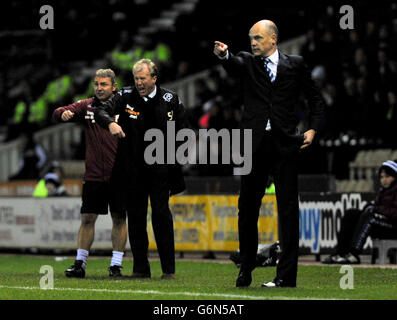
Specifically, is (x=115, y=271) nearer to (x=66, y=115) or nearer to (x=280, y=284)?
(x=66, y=115)

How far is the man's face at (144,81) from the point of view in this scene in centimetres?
1290

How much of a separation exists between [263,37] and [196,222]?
8.80 meters

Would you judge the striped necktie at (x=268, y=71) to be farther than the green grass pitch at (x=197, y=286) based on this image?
Yes

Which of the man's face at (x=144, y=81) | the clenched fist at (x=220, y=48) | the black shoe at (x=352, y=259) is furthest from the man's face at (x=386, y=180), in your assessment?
the clenched fist at (x=220, y=48)

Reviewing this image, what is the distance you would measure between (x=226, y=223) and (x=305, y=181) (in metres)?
1.50

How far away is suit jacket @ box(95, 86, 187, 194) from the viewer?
13.0 meters

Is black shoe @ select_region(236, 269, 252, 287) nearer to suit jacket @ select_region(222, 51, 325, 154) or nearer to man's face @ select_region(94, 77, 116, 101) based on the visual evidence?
suit jacket @ select_region(222, 51, 325, 154)

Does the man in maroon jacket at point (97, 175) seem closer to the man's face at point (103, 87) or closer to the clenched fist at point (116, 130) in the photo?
the man's face at point (103, 87)

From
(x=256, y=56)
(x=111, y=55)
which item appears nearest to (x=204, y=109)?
(x=111, y=55)

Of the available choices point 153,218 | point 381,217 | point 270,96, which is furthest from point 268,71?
point 381,217

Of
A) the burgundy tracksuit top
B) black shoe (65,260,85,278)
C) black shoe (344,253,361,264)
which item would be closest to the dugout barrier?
black shoe (344,253,361,264)

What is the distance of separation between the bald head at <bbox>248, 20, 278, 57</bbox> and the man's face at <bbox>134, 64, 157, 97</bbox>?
1946mm

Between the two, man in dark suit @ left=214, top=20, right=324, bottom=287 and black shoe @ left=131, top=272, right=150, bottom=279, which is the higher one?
man in dark suit @ left=214, top=20, right=324, bottom=287

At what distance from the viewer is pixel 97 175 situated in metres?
13.8
